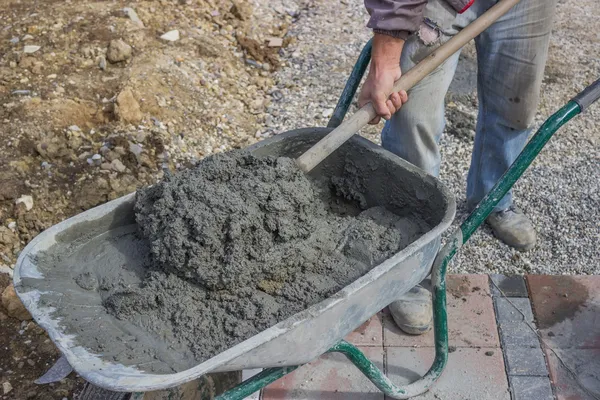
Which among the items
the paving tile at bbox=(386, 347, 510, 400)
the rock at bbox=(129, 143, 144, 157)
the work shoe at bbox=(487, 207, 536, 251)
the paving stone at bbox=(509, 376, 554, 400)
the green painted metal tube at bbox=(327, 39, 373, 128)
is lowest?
the rock at bbox=(129, 143, 144, 157)

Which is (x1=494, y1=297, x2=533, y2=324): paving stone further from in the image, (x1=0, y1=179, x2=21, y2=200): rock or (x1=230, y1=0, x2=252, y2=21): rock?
(x1=230, y1=0, x2=252, y2=21): rock

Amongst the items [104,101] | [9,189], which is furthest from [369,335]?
[104,101]

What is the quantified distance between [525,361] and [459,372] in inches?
11.0

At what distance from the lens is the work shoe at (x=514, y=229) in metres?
3.12

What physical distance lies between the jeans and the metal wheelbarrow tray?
36cm

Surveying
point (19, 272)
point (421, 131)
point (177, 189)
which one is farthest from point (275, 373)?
point (421, 131)

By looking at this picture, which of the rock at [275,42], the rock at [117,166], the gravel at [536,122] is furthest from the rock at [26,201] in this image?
the rock at [275,42]

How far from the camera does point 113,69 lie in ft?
13.4

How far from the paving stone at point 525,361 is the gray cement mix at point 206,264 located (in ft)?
3.05

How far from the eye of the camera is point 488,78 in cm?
272

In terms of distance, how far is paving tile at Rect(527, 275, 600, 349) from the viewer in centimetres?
271

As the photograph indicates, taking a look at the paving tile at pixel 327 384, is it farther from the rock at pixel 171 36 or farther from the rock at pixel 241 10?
the rock at pixel 241 10

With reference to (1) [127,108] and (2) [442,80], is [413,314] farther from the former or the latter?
(1) [127,108]

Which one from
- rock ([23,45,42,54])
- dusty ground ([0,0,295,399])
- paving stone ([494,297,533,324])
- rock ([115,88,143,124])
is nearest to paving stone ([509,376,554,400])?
paving stone ([494,297,533,324])
